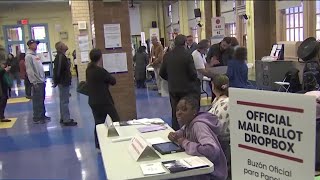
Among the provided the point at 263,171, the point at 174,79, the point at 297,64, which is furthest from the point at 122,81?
the point at 263,171

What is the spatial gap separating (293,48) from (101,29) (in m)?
4.28

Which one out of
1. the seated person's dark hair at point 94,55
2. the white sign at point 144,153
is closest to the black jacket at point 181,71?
the seated person's dark hair at point 94,55

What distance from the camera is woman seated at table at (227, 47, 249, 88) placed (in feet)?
17.5

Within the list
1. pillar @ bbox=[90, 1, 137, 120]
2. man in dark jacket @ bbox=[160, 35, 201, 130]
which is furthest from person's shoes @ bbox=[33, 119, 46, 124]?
man in dark jacket @ bbox=[160, 35, 201, 130]

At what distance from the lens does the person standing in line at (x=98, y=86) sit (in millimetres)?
4984

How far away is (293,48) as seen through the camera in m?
8.20

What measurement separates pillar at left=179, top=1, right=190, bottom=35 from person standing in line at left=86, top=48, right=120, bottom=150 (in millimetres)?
13325

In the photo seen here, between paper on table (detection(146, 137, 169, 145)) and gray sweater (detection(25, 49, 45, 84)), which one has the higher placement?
gray sweater (detection(25, 49, 45, 84))

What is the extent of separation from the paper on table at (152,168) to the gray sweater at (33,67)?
5.22 metres

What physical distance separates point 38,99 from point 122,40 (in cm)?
241

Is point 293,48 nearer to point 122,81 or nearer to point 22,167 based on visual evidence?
point 122,81

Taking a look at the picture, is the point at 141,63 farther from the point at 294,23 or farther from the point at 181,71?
the point at 181,71

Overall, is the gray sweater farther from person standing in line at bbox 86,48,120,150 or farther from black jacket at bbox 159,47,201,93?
black jacket at bbox 159,47,201,93

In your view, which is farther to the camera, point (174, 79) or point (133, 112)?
point (133, 112)
